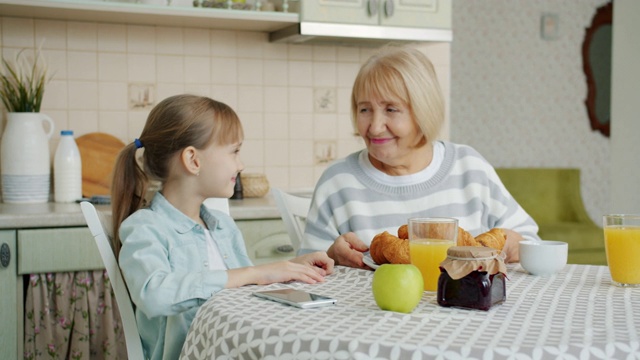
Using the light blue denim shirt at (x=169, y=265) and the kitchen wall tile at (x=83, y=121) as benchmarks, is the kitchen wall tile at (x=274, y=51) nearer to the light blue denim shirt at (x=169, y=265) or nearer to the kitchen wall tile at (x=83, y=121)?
the kitchen wall tile at (x=83, y=121)

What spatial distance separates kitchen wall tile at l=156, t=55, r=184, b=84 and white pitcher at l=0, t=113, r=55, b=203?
51cm

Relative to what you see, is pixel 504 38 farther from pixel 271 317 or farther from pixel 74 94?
pixel 271 317

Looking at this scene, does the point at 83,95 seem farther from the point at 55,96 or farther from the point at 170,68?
the point at 170,68

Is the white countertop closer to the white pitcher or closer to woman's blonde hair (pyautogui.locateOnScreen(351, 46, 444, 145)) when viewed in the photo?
the white pitcher

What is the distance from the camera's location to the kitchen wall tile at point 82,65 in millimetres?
2904

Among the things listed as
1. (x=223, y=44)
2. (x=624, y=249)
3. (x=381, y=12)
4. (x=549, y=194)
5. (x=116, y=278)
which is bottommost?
(x=549, y=194)

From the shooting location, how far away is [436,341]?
99cm

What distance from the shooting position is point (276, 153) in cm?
325

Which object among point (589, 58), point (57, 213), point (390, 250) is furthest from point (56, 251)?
point (589, 58)

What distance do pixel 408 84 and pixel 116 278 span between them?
2.73 ft

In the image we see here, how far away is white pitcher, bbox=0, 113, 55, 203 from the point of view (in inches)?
107

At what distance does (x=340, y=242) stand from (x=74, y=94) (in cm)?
165

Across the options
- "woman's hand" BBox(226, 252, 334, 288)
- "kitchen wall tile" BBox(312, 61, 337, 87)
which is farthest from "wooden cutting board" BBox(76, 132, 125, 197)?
"woman's hand" BBox(226, 252, 334, 288)

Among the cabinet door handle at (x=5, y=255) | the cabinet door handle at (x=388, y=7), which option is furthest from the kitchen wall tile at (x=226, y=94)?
the cabinet door handle at (x=5, y=255)
